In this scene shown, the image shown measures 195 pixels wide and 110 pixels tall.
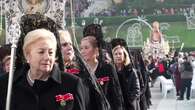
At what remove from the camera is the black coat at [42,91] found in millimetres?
3686

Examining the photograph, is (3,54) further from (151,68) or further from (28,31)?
(151,68)

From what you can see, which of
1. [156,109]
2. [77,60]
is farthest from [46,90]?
[156,109]

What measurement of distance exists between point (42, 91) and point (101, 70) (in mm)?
2709

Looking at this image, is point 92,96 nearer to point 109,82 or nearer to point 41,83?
point 41,83

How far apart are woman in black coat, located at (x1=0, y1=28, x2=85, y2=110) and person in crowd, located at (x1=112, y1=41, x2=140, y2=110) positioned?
4.08 metres

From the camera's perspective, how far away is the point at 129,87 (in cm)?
805

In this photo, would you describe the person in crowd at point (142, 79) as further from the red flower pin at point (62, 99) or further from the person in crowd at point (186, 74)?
the red flower pin at point (62, 99)

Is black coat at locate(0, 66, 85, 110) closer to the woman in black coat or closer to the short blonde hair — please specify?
the woman in black coat

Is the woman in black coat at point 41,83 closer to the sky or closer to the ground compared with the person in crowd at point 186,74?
closer to the sky

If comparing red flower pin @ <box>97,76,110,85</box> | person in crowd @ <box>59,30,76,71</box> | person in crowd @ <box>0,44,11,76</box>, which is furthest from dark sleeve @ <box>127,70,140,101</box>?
person in crowd @ <box>59,30,76,71</box>

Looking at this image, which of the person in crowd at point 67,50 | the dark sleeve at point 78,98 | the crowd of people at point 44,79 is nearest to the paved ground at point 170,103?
the person in crowd at point 67,50

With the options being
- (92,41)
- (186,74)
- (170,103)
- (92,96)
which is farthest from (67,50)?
(186,74)

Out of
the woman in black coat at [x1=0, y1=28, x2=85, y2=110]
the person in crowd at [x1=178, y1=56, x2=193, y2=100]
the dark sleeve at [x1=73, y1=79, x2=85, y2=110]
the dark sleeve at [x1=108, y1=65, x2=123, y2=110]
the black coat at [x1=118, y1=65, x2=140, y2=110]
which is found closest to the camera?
the woman in black coat at [x1=0, y1=28, x2=85, y2=110]

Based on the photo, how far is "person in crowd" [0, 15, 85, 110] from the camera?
3.66m
